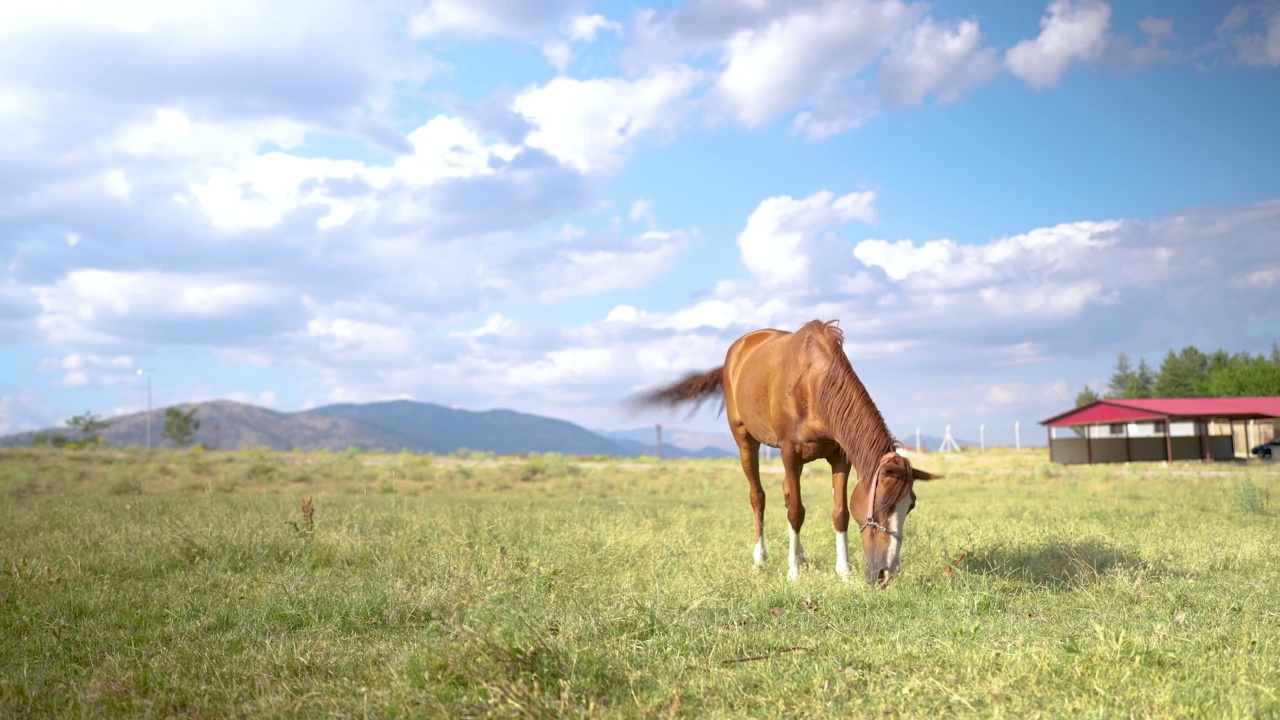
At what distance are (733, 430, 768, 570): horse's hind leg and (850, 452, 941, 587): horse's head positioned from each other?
1.58 m

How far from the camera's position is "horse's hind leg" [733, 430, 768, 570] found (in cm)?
870

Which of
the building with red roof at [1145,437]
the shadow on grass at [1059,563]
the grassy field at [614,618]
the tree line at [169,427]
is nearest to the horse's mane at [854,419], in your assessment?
the grassy field at [614,618]

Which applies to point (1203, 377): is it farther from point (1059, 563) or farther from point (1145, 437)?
point (1059, 563)

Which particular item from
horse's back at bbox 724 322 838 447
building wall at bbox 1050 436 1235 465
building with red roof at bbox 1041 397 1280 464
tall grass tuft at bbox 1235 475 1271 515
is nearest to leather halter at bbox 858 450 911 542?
horse's back at bbox 724 322 838 447

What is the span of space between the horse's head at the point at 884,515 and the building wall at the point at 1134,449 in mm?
37307

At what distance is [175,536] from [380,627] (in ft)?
13.5

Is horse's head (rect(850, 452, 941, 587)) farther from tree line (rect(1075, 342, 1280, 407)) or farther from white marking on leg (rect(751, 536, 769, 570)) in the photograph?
tree line (rect(1075, 342, 1280, 407))

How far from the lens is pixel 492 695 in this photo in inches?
155

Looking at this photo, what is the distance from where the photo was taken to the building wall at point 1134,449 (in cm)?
4016

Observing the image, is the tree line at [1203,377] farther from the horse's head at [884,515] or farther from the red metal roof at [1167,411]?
the horse's head at [884,515]

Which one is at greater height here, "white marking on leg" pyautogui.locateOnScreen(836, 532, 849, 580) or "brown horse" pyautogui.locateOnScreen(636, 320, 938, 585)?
"brown horse" pyautogui.locateOnScreen(636, 320, 938, 585)

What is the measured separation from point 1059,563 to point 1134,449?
3699 centimetres

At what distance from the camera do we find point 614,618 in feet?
16.9

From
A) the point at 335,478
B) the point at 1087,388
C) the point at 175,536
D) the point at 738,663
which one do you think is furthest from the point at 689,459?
the point at 1087,388
